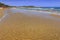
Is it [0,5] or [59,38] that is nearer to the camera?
[59,38]

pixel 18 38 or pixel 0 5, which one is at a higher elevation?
pixel 0 5

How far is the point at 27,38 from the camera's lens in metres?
5.41

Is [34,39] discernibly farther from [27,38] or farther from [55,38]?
[55,38]

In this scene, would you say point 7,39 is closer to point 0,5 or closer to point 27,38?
point 27,38

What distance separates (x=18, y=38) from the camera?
5.40m

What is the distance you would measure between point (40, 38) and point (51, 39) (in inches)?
15.3

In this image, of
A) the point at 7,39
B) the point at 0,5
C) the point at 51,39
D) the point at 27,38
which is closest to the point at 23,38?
the point at 27,38

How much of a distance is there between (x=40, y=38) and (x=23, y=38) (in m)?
0.57

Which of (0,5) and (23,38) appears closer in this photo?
(23,38)

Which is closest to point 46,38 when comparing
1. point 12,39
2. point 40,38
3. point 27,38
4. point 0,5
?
point 40,38

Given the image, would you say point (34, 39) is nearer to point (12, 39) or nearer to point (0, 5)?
point (12, 39)

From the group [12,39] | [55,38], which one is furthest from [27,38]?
[55,38]

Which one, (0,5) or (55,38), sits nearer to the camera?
(55,38)

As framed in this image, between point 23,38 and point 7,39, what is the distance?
21.1 inches
